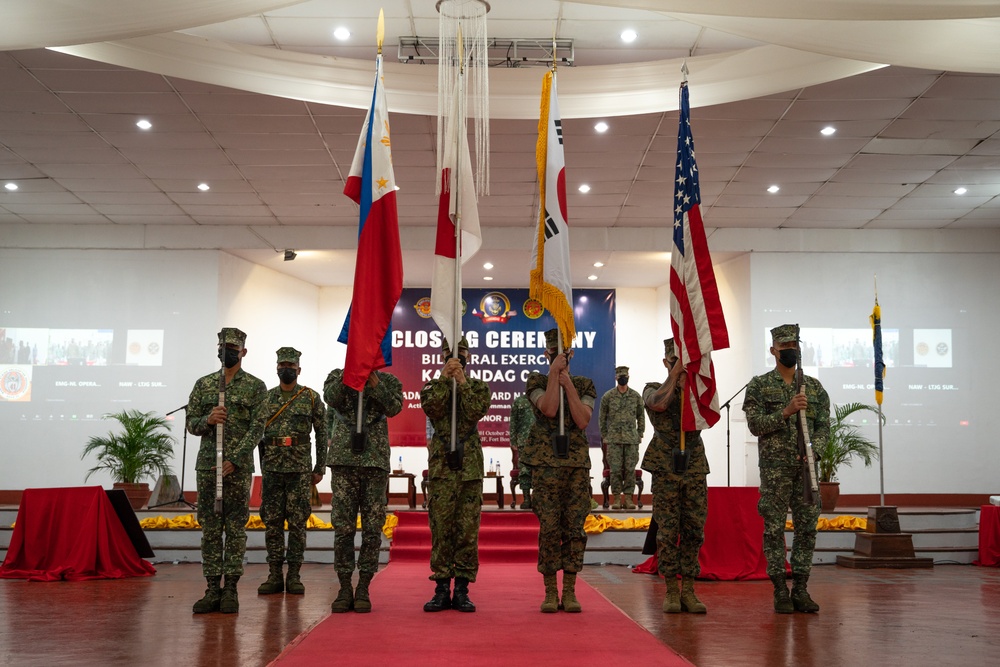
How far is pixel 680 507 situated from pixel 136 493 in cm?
854

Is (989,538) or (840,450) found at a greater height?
(840,450)

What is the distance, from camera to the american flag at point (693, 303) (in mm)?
5438

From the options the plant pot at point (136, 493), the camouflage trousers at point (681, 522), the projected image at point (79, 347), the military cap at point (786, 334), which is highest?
the projected image at point (79, 347)

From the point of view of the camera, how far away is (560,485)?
544 centimetres

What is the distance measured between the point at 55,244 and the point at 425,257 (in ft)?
18.8

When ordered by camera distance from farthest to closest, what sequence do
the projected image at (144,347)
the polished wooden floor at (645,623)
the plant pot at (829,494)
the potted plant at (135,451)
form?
the projected image at (144,347), the potted plant at (135,451), the plant pot at (829,494), the polished wooden floor at (645,623)

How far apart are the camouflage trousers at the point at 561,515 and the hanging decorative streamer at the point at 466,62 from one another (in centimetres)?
184

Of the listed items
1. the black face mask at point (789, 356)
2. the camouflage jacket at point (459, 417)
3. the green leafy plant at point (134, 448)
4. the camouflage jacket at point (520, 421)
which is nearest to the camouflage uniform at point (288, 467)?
the camouflage jacket at point (459, 417)

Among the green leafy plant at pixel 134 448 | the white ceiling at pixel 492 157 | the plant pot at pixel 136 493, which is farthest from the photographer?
Result: the green leafy plant at pixel 134 448

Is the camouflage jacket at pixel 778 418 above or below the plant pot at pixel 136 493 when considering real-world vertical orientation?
above

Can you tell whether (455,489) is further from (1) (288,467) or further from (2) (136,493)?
(2) (136,493)

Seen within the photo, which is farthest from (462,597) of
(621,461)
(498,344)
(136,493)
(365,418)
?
(498,344)

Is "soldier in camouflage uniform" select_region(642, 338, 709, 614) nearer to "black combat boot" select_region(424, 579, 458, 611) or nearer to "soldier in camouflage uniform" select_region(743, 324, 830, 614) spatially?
"soldier in camouflage uniform" select_region(743, 324, 830, 614)

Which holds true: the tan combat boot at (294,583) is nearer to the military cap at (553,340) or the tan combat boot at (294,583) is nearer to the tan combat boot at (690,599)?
the military cap at (553,340)
